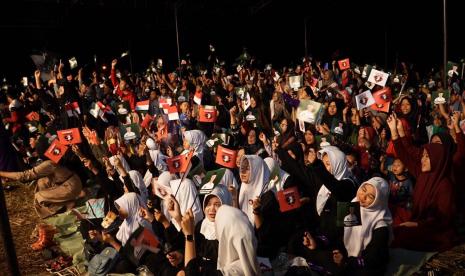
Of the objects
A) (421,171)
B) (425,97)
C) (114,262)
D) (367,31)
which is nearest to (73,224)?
(114,262)

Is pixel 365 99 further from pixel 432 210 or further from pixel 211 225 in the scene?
pixel 211 225

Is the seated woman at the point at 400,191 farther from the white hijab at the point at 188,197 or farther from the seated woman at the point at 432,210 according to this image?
the white hijab at the point at 188,197

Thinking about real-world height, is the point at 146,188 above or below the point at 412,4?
Answer: below

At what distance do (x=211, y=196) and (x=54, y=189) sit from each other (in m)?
4.21

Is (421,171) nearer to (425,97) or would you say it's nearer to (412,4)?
(425,97)

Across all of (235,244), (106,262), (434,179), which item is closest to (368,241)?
(434,179)

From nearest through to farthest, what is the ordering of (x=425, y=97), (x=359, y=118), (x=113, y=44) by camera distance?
1. (x=359, y=118)
2. (x=425, y=97)
3. (x=113, y=44)

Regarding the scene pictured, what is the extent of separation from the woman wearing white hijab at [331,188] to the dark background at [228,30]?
12133mm

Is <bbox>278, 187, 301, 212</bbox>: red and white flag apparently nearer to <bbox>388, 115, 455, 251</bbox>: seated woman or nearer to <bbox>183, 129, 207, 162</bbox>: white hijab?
<bbox>388, 115, 455, 251</bbox>: seated woman

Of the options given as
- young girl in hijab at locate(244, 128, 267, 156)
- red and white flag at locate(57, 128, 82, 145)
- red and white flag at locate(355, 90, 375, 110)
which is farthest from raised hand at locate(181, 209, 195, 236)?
red and white flag at locate(355, 90, 375, 110)

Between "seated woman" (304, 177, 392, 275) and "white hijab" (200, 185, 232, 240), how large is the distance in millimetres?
848

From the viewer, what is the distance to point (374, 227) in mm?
3873

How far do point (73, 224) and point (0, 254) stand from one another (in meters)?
1.02

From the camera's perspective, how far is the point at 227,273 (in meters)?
2.96
